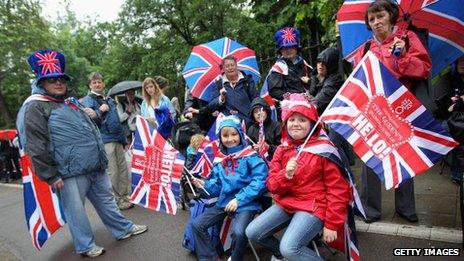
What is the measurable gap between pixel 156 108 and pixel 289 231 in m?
3.38

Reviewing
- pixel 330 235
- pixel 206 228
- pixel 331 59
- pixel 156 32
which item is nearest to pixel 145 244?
pixel 206 228

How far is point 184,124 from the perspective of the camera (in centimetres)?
556

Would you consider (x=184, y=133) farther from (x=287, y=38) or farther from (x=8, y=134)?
(x=8, y=134)

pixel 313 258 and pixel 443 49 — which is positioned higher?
pixel 443 49

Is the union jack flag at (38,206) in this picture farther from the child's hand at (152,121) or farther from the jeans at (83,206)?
the child's hand at (152,121)

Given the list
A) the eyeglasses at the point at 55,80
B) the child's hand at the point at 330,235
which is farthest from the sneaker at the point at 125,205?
the child's hand at the point at 330,235

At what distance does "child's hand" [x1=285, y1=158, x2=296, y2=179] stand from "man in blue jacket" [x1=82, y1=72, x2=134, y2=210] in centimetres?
309

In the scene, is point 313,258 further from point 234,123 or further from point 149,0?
point 149,0

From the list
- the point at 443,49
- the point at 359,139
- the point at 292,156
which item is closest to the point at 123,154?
the point at 292,156

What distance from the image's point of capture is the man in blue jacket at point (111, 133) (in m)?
5.48

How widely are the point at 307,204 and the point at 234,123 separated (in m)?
1.09

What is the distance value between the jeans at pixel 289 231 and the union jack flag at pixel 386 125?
2.10 feet

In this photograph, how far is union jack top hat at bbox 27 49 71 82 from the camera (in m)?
3.96

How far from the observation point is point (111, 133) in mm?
5812
